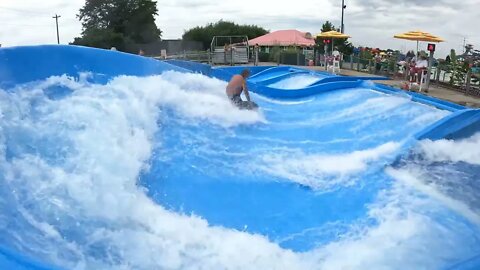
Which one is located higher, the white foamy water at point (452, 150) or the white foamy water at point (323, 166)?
the white foamy water at point (452, 150)

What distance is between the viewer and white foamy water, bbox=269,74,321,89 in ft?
41.3

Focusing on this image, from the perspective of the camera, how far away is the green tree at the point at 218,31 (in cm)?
4269

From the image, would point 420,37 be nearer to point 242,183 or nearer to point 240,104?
point 240,104

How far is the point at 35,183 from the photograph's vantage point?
375 cm

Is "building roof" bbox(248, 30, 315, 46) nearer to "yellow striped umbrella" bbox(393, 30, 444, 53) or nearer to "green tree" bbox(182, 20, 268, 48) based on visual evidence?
"green tree" bbox(182, 20, 268, 48)

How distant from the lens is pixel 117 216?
12.3ft

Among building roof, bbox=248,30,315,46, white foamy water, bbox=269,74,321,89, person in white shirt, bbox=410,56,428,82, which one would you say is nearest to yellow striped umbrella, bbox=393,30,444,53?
person in white shirt, bbox=410,56,428,82

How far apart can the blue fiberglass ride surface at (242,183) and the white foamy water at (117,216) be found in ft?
0.05

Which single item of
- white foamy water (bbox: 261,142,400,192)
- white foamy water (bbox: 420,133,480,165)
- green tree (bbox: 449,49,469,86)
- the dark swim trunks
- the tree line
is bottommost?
white foamy water (bbox: 261,142,400,192)

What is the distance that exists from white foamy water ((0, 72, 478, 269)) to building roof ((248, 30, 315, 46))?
75.5ft

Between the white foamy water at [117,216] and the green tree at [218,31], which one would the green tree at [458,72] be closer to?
the white foamy water at [117,216]

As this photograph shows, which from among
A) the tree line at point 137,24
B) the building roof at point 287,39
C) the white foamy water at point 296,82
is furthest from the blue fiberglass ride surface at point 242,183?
the tree line at point 137,24

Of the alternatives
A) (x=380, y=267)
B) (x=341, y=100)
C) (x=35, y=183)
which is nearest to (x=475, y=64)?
(x=341, y=100)

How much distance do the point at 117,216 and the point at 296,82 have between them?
9959mm
